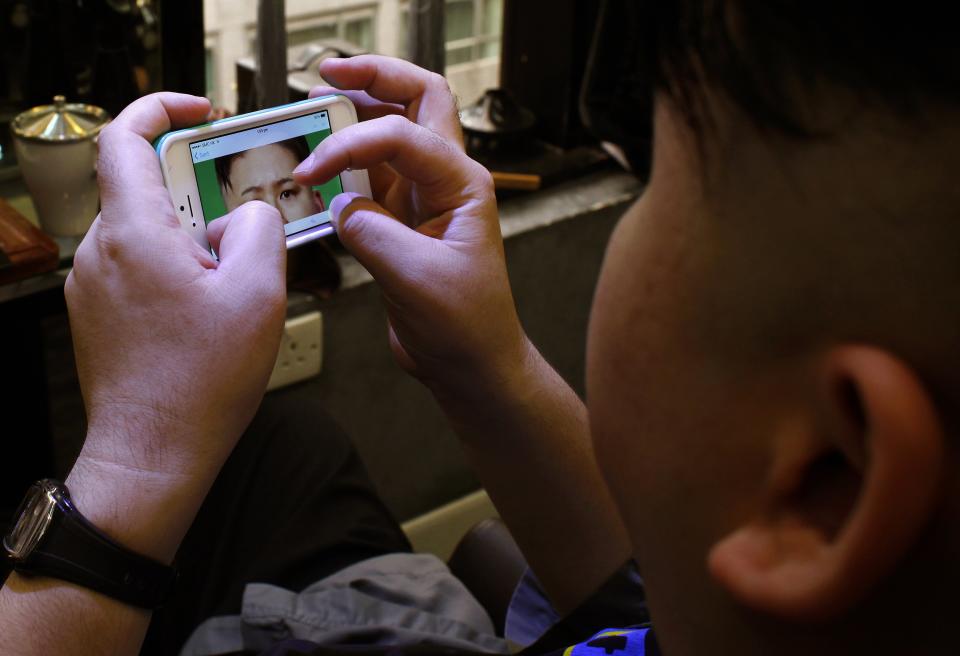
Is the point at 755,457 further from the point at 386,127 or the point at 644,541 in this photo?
the point at 386,127

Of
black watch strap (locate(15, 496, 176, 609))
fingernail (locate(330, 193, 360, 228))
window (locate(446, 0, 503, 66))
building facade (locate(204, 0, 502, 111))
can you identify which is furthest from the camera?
window (locate(446, 0, 503, 66))

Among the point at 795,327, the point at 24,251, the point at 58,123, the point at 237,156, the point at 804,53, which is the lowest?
the point at 24,251

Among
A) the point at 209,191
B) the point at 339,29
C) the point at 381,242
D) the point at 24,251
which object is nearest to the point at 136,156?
the point at 209,191

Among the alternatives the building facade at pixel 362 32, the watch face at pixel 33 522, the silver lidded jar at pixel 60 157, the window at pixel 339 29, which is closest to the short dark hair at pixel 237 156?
the watch face at pixel 33 522

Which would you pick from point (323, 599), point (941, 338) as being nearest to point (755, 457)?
point (941, 338)

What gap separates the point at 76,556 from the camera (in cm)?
65

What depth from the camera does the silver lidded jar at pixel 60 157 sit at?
3.74ft

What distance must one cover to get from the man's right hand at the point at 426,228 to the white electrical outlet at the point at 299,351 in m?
0.52

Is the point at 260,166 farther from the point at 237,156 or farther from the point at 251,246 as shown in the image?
the point at 251,246

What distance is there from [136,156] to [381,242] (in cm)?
18

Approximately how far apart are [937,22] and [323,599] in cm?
78

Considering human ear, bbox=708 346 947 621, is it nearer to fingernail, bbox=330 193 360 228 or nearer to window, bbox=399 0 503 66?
fingernail, bbox=330 193 360 228

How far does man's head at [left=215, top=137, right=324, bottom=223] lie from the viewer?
2.69 ft

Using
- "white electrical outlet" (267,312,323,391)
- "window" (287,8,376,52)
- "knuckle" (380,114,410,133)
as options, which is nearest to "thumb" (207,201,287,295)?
"knuckle" (380,114,410,133)
